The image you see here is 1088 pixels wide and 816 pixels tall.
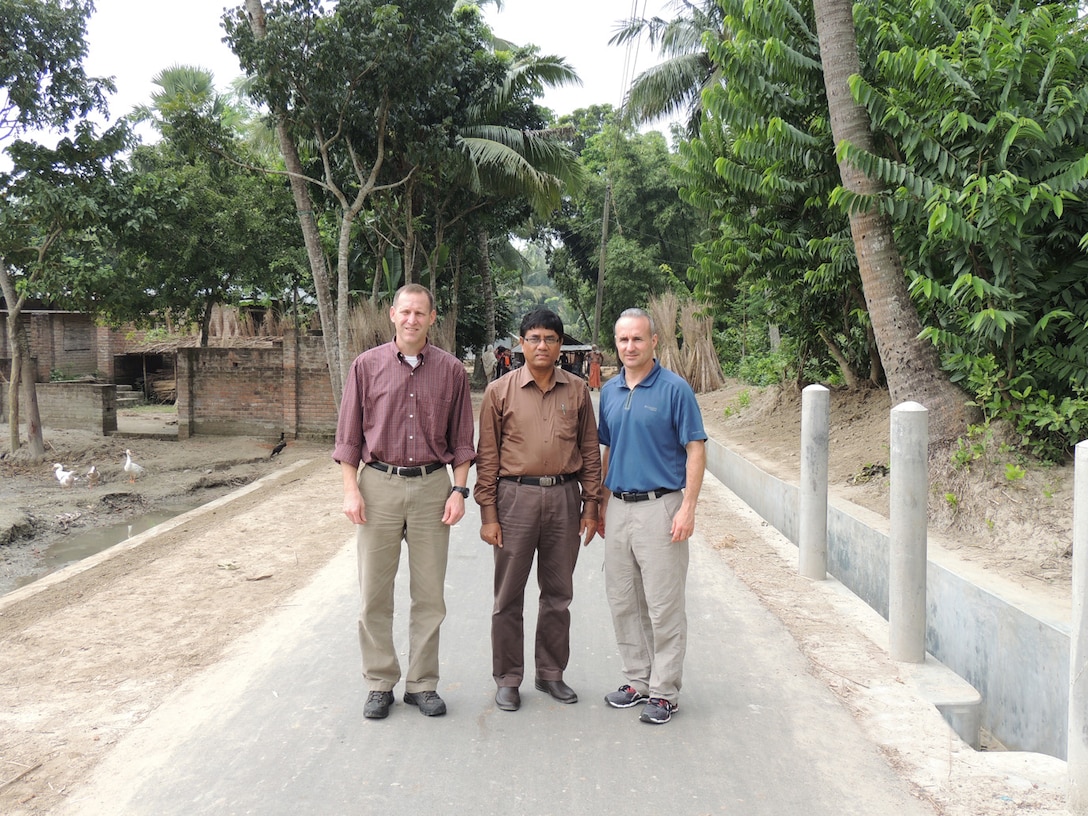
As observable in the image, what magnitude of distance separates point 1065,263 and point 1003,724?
398 centimetres

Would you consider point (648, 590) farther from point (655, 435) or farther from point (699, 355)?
point (699, 355)

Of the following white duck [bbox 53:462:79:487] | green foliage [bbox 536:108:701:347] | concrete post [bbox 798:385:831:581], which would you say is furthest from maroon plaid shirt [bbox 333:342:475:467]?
green foliage [bbox 536:108:701:347]

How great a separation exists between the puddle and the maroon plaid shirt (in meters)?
6.57

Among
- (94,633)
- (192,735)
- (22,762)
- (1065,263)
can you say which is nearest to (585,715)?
(192,735)

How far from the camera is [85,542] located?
1053cm

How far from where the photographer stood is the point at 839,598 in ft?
19.3

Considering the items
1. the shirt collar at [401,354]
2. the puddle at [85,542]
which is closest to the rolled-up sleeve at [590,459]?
the shirt collar at [401,354]

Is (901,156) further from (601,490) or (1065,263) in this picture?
(601,490)

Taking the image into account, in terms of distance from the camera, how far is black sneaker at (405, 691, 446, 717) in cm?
392

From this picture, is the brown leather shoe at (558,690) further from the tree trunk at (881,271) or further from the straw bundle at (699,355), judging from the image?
the straw bundle at (699,355)

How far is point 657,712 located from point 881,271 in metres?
5.48

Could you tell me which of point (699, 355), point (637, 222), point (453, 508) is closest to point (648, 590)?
point (453, 508)

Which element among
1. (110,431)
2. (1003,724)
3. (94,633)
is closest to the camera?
(1003,724)

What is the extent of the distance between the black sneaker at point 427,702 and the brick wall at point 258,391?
44.5 feet
